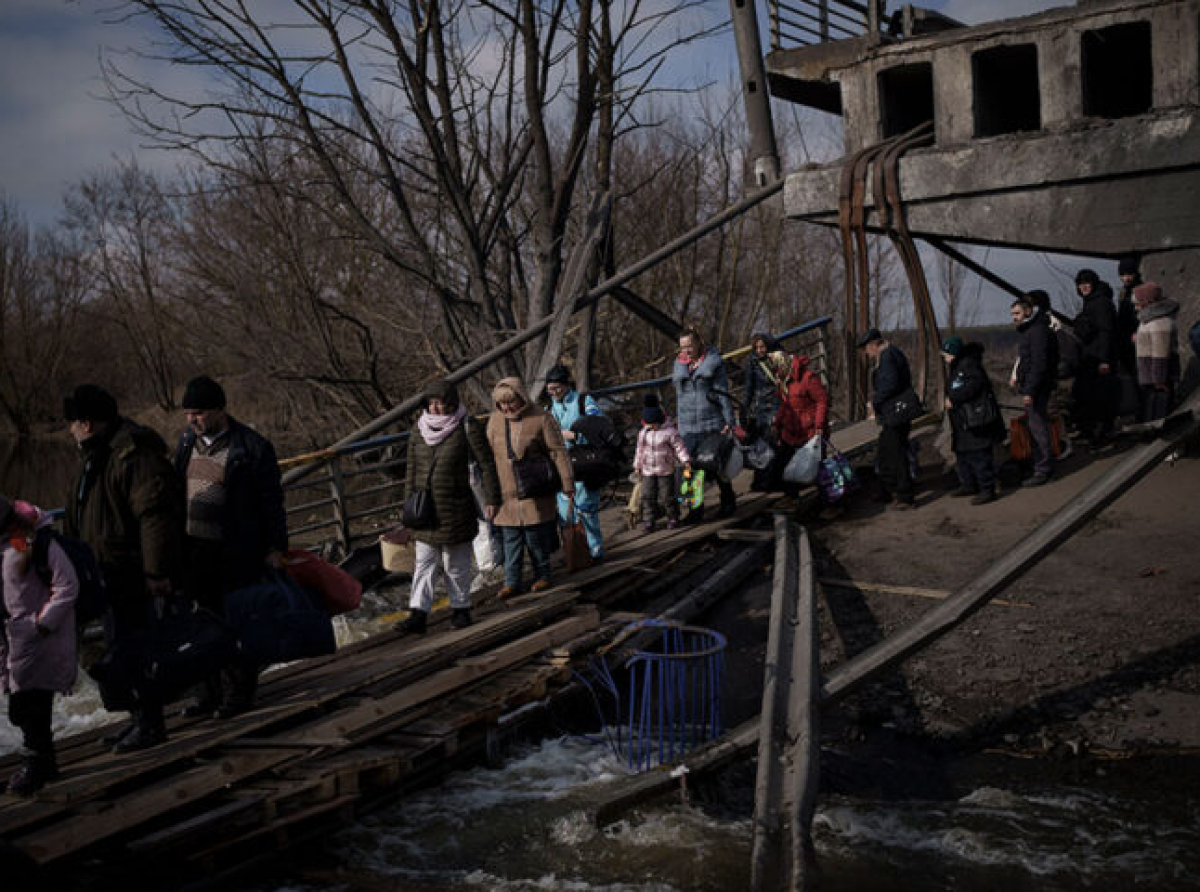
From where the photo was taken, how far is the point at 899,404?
10742 millimetres

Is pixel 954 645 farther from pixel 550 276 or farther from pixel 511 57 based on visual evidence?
pixel 511 57

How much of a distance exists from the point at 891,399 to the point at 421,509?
532 cm

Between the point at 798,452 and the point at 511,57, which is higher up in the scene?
the point at 511,57

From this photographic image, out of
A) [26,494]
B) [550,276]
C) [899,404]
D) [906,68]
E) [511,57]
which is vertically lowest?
[26,494]

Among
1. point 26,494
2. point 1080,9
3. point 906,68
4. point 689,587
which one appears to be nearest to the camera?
point 689,587

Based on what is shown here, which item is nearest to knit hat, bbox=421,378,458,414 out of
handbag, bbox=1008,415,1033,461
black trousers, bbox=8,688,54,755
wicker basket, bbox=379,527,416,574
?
wicker basket, bbox=379,527,416,574

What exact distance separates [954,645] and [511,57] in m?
11.2

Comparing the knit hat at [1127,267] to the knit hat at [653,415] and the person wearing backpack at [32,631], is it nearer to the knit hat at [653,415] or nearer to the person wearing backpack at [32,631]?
the knit hat at [653,415]

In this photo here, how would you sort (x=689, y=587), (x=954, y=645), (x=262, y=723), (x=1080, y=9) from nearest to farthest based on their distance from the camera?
(x=262, y=723), (x=954, y=645), (x=689, y=587), (x=1080, y=9)

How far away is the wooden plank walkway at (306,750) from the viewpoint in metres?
5.05

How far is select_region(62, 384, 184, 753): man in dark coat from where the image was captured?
227 inches

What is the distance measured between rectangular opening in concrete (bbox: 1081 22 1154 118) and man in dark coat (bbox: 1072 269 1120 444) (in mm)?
2234

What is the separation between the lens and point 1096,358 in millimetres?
12047

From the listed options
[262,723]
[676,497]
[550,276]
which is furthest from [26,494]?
[262,723]
